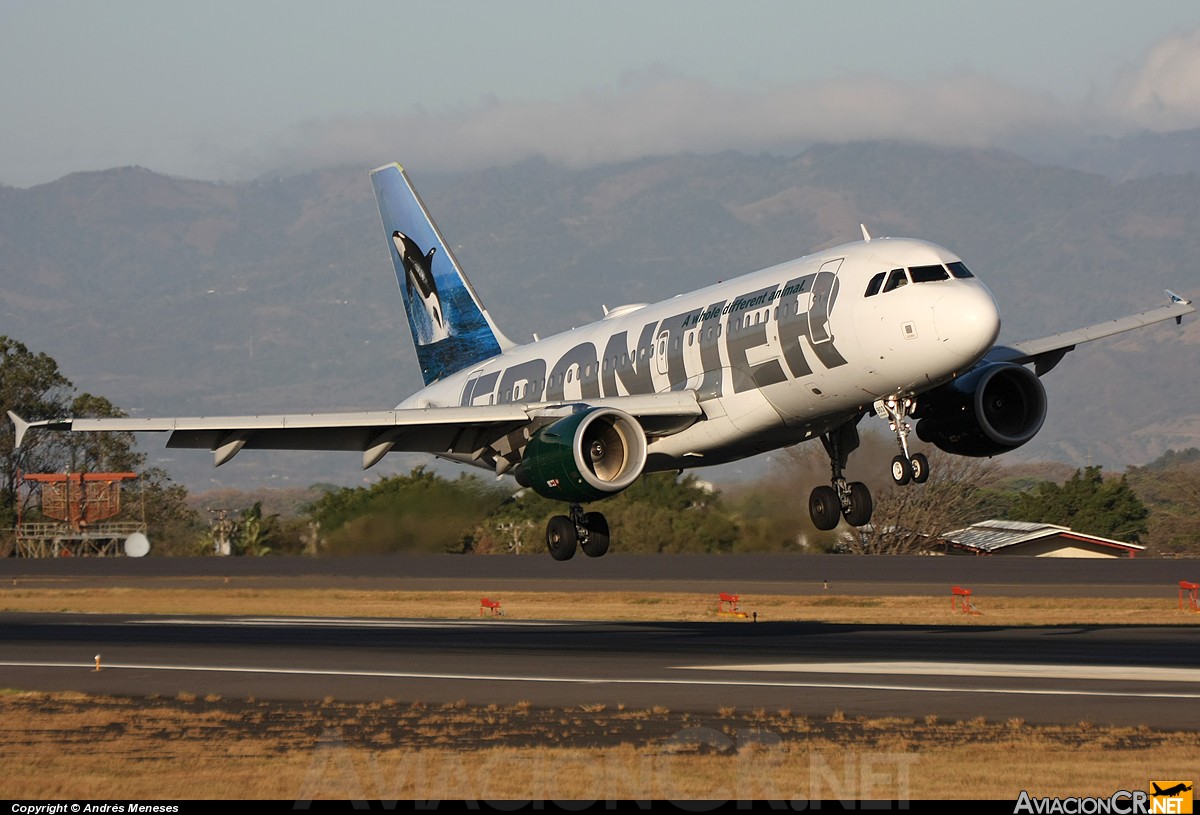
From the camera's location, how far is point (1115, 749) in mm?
22016

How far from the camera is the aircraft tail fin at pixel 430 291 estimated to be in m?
50.2

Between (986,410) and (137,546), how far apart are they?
74238 mm

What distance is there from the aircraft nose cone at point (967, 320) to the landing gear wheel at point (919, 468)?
2.78 meters

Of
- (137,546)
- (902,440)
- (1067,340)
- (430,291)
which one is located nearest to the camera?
(902,440)

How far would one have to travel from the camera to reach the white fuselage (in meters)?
32.5

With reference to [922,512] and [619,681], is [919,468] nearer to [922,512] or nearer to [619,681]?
[619,681]

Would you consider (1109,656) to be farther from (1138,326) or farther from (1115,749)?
(1115,749)

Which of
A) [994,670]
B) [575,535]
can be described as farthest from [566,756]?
[575,535]

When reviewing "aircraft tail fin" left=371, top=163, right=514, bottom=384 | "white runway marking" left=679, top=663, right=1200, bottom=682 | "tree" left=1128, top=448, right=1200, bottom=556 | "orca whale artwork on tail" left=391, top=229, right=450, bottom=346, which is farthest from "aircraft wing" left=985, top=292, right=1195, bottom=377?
"tree" left=1128, top=448, right=1200, bottom=556

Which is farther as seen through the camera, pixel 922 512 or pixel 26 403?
pixel 26 403

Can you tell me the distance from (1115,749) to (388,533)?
45172 mm

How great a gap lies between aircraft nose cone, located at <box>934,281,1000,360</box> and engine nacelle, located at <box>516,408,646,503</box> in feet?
24.2

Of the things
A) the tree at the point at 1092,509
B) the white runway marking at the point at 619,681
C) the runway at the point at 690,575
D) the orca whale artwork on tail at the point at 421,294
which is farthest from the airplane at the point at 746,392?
the tree at the point at 1092,509

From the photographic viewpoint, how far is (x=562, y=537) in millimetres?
39594
